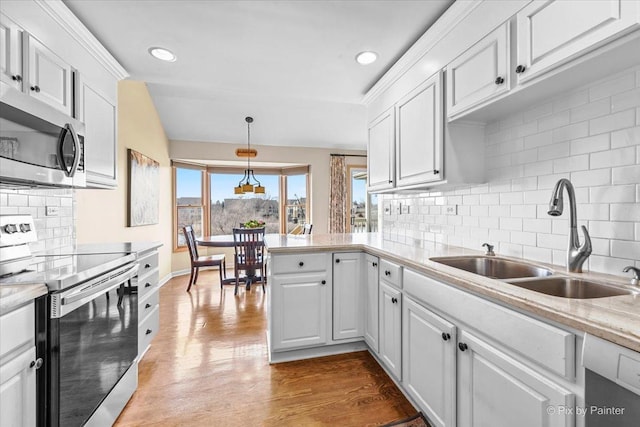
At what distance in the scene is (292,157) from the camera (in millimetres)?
5883

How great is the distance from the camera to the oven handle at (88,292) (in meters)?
1.20

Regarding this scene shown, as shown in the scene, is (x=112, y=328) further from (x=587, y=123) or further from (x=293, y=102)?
→ (x=293, y=102)

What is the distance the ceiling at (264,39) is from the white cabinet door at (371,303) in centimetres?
162

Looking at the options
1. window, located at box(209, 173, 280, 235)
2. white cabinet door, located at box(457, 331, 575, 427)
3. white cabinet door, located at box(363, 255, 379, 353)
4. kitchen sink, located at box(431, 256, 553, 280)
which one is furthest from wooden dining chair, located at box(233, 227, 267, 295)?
white cabinet door, located at box(457, 331, 575, 427)

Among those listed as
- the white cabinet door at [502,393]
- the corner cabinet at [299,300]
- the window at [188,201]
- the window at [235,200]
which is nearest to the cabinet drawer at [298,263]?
the corner cabinet at [299,300]

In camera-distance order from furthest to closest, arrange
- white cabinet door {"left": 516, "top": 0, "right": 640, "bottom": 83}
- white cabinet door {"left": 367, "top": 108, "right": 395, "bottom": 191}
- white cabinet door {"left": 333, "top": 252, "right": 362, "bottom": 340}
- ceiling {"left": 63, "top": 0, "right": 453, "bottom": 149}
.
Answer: white cabinet door {"left": 367, "top": 108, "right": 395, "bottom": 191} < white cabinet door {"left": 333, "top": 252, "right": 362, "bottom": 340} < ceiling {"left": 63, "top": 0, "right": 453, "bottom": 149} < white cabinet door {"left": 516, "top": 0, "right": 640, "bottom": 83}

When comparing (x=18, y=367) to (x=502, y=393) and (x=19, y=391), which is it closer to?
(x=19, y=391)

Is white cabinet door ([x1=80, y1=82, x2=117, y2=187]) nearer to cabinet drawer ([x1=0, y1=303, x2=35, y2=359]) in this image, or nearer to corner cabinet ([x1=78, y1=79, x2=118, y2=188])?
corner cabinet ([x1=78, y1=79, x2=118, y2=188])

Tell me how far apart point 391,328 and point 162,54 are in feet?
8.84

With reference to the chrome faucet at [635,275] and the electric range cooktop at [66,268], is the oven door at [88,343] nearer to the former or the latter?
the electric range cooktop at [66,268]

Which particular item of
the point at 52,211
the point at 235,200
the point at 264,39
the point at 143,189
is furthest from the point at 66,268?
the point at 235,200

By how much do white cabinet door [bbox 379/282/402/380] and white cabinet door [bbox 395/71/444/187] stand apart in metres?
0.84

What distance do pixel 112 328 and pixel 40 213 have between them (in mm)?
1095

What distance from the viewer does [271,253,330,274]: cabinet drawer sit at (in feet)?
7.39
